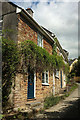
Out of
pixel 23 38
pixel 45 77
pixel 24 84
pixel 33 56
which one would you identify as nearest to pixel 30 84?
pixel 24 84

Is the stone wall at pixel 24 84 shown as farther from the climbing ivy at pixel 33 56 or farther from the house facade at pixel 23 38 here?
the climbing ivy at pixel 33 56

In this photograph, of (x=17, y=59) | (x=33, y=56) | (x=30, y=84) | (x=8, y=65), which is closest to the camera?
(x=8, y=65)

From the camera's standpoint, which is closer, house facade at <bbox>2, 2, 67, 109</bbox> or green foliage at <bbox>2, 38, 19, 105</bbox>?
green foliage at <bbox>2, 38, 19, 105</bbox>

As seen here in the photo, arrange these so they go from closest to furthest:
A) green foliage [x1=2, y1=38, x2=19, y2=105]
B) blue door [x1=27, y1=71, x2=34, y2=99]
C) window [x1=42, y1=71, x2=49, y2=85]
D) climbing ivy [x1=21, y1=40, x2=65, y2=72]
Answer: green foliage [x1=2, y1=38, x2=19, y2=105] < climbing ivy [x1=21, y1=40, x2=65, y2=72] < blue door [x1=27, y1=71, x2=34, y2=99] < window [x1=42, y1=71, x2=49, y2=85]

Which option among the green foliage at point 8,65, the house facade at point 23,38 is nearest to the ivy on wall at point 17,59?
the green foliage at point 8,65

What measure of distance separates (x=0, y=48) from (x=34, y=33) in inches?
174

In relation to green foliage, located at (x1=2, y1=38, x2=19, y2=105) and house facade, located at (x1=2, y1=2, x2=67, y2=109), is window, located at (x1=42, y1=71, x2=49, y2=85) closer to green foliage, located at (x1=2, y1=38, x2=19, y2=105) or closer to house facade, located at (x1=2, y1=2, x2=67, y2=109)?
house facade, located at (x1=2, y1=2, x2=67, y2=109)

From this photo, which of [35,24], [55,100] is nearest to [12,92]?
[55,100]

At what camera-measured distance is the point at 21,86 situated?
7430 mm

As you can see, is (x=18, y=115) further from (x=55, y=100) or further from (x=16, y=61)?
(x=55, y=100)

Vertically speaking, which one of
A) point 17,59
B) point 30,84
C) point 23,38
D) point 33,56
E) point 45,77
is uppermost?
point 23,38

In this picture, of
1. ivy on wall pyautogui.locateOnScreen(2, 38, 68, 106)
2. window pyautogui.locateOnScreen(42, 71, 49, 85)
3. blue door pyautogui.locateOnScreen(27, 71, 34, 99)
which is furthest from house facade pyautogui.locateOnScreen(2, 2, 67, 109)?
ivy on wall pyautogui.locateOnScreen(2, 38, 68, 106)

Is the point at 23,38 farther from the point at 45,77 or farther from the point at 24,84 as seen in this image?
the point at 45,77

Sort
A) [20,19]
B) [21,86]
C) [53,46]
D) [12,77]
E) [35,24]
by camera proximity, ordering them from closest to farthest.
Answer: [12,77] → [21,86] → [20,19] → [35,24] → [53,46]
